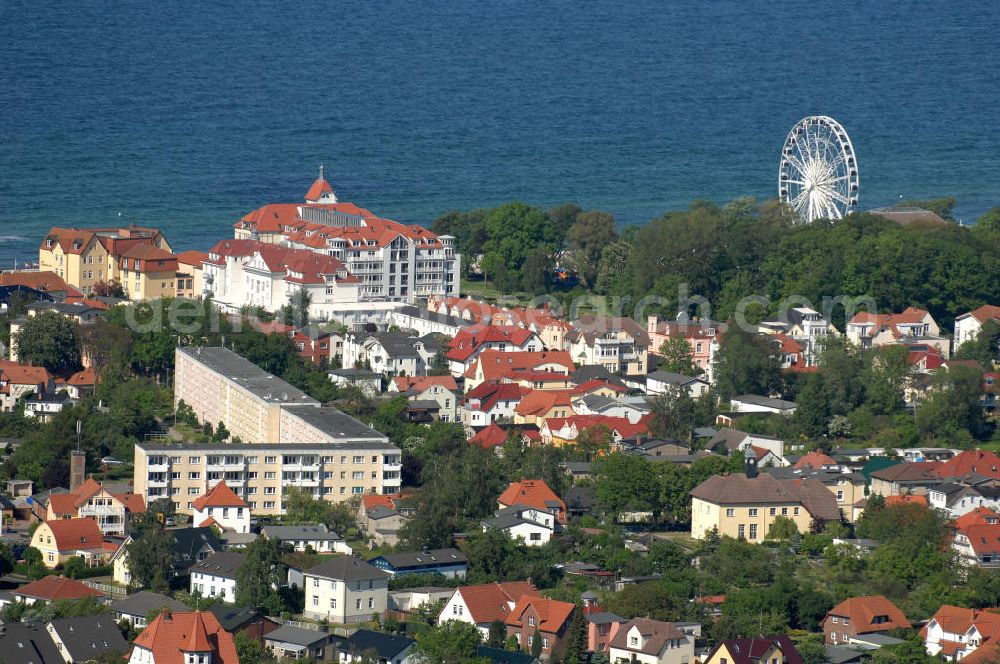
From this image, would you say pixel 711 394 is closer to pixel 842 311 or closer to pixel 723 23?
pixel 842 311

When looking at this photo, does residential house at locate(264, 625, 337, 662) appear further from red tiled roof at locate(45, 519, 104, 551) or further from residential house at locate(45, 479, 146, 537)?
residential house at locate(45, 479, 146, 537)

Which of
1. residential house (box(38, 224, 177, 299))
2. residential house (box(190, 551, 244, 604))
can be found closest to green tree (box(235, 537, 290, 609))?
residential house (box(190, 551, 244, 604))

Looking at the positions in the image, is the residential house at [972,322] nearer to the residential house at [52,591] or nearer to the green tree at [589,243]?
the green tree at [589,243]

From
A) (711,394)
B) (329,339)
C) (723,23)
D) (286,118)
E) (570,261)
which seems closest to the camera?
(711,394)

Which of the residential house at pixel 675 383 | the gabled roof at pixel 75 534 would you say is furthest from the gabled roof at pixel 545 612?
the residential house at pixel 675 383

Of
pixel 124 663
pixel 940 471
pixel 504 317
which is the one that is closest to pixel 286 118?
pixel 504 317

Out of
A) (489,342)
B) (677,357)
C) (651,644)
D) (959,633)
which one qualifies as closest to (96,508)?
(651,644)

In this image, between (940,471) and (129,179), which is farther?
(129,179)
